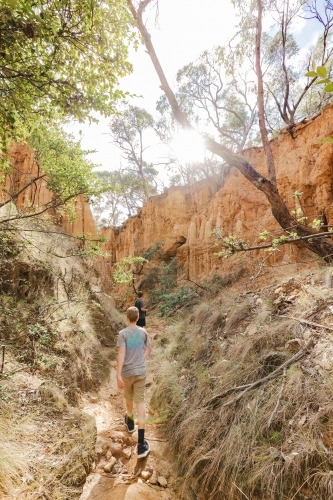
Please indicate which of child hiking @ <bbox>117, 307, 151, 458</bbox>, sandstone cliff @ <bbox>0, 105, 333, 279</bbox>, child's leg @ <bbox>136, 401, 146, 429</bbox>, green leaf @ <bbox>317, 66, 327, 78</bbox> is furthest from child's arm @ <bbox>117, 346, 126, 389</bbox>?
green leaf @ <bbox>317, 66, 327, 78</bbox>

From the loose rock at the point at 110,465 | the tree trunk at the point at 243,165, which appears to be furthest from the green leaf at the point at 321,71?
the tree trunk at the point at 243,165

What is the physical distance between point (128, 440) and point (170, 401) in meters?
0.95

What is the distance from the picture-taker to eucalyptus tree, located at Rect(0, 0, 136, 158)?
259 cm

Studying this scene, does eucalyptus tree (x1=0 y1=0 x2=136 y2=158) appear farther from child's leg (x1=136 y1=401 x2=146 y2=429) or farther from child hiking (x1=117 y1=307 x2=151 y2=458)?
child's leg (x1=136 y1=401 x2=146 y2=429)

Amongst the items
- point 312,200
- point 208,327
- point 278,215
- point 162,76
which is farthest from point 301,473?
point 312,200

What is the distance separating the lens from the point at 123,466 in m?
3.24

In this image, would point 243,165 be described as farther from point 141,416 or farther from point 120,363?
point 141,416

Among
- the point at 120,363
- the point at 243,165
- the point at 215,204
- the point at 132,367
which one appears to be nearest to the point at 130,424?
the point at 132,367

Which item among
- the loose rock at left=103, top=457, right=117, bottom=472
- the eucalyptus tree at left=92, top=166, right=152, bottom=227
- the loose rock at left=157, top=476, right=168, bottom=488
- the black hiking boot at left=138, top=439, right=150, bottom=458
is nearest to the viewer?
the loose rock at left=157, top=476, right=168, bottom=488

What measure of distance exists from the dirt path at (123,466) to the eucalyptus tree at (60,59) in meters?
A: 3.89

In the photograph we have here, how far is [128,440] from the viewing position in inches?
146

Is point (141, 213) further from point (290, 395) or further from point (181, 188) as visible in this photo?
point (290, 395)

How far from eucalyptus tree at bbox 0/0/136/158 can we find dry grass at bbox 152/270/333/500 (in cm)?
374

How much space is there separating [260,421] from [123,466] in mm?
1793
